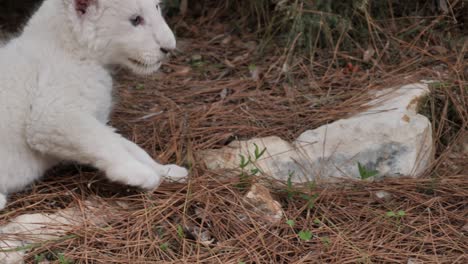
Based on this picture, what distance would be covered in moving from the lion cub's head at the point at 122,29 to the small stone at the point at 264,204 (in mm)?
842

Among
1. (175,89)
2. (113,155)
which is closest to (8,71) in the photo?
(113,155)

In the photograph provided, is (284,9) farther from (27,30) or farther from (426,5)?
(27,30)

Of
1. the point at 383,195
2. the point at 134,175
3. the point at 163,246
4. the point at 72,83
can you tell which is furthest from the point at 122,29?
the point at 383,195

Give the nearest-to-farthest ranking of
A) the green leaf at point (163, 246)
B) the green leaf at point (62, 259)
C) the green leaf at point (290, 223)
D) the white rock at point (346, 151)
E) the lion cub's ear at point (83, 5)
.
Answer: the green leaf at point (62, 259) < the green leaf at point (163, 246) < the green leaf at point (290, 223) < the lion cub's ear at point (83, 5) < the white rock at point (346, 151)

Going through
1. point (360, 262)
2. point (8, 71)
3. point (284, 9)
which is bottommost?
point (360, 262)

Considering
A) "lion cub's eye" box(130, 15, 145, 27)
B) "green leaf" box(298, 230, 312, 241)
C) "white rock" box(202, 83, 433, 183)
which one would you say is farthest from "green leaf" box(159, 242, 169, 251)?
"lion cub's eye" box(130, 15, 145, 27)

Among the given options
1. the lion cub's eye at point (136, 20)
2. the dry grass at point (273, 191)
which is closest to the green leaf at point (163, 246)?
the dry grass at point (273, 191)

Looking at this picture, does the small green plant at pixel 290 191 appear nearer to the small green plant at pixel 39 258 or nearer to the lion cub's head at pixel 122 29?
the lion cub's head at pixel 122 29

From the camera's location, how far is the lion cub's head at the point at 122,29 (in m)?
3.51

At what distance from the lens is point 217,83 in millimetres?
4934

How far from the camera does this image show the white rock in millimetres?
3855

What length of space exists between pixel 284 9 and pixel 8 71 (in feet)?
7.20

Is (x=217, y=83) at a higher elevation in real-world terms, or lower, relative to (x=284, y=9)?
lower

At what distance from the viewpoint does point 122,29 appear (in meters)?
3.55
